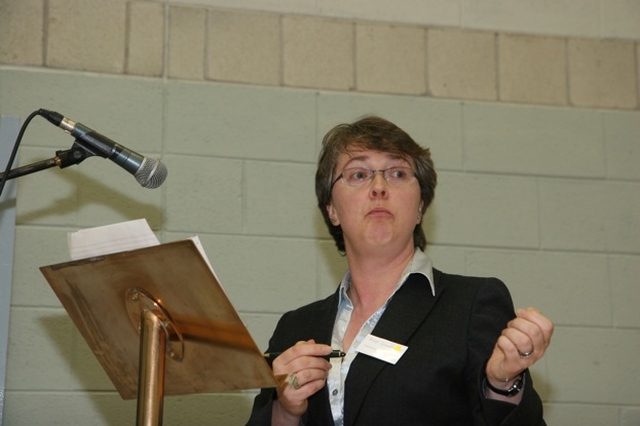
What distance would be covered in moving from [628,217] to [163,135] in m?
1.80

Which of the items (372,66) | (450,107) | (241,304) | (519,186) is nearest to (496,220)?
(519,186)

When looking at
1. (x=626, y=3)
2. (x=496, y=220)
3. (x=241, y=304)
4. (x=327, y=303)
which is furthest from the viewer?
(x=626, y=3)

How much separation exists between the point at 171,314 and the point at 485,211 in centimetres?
192

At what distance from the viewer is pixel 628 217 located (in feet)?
11.3

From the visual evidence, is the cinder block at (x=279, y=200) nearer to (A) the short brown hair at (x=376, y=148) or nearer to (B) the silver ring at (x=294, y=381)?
(A) the short brown hair at (x=376, y=148)

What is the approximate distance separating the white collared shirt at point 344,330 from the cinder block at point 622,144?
142cm

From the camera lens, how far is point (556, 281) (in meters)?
3.35

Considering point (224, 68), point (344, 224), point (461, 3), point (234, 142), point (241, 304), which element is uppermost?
point (461, 3)

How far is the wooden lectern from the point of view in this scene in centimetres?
160

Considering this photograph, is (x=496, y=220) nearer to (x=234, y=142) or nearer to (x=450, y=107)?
(x=450, y=107)

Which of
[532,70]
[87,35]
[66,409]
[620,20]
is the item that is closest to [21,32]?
[87,35]

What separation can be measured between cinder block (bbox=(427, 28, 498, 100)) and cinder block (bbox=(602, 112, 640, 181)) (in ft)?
1.57

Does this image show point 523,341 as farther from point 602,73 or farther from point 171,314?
point 602,73

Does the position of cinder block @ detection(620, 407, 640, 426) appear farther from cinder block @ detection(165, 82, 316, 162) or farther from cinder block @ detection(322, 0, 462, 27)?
cinder block @ detection(322, 0, 462, 27)
